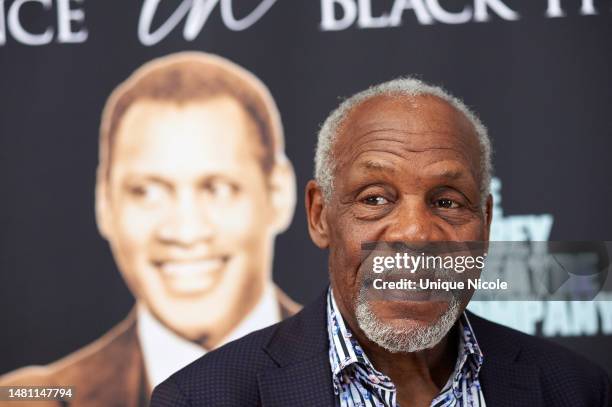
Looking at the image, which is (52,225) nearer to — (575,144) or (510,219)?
(510,219)

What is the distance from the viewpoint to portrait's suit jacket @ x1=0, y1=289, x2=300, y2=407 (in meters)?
3.21

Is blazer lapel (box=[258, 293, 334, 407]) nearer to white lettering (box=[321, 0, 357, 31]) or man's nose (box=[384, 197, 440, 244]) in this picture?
man's nose (box=[384, 197, 440, 244])

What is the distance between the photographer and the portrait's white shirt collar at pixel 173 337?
321cm

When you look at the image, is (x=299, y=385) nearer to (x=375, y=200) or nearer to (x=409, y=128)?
(x=375, y=200)

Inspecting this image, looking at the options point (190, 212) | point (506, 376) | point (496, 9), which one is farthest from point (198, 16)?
point (506, 376)

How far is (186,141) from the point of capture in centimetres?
318

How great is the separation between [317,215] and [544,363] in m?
0.72

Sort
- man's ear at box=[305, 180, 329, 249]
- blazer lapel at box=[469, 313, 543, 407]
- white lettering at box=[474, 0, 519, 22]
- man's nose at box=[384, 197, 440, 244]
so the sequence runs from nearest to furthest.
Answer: man's nose at box=[384, 197, 440, 244] < blazer lapel at box=[469, 313, 543, 407] < man's ear at box=[305, 180, 329, 249] < white lettering at box=[474, 0, 519, 22]

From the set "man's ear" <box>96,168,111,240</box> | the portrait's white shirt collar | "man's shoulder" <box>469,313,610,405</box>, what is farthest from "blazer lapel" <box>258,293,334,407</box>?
"man's ear" <box>96,168,111,240</box>

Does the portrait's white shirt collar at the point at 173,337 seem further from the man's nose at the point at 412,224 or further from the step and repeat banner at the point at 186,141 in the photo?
the man's nose at the point at 412,224

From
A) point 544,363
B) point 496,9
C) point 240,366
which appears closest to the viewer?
point 240,366

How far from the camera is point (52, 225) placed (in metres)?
3.23

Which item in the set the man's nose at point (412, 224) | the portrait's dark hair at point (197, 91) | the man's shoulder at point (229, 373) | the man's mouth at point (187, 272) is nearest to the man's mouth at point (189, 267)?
the man's mouth at point (187, 272)

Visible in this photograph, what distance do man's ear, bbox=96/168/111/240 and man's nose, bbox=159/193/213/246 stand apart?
22 cm
